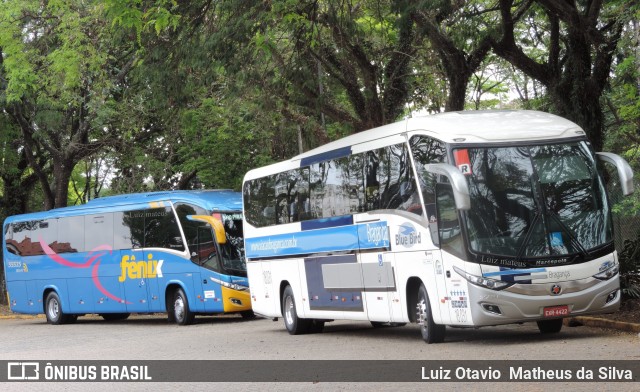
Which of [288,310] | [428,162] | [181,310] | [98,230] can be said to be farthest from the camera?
[98,230]

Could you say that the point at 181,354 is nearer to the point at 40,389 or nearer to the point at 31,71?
the point at 40,389

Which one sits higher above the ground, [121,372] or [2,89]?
[2,89]

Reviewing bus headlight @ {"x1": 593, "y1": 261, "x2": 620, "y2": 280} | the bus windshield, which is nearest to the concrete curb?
bus headlight @ {"x1": 593, "y1": 261, "x2": 620, "y2": 280}

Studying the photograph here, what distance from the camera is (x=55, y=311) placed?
33156 mm

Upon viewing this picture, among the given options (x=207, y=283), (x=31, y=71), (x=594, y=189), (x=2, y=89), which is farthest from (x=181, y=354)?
(x=2, y=89)

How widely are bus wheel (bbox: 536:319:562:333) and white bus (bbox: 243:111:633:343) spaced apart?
0.03 m

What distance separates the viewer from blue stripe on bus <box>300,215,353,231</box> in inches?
799

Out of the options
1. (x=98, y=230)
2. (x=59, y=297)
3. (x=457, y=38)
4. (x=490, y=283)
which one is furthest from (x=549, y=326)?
(x=59, y=297)

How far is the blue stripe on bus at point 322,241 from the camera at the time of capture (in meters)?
19.3

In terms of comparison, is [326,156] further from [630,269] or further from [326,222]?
[630,269]

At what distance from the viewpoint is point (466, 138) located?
16.7m

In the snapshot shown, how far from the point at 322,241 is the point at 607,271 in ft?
21.0

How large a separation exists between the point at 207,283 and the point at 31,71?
815 cm

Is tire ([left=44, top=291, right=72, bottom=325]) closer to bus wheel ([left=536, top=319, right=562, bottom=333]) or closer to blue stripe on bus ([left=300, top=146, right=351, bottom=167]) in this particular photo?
blue stripe on bus ([left=300, top=146, right=351, bottom=167])
